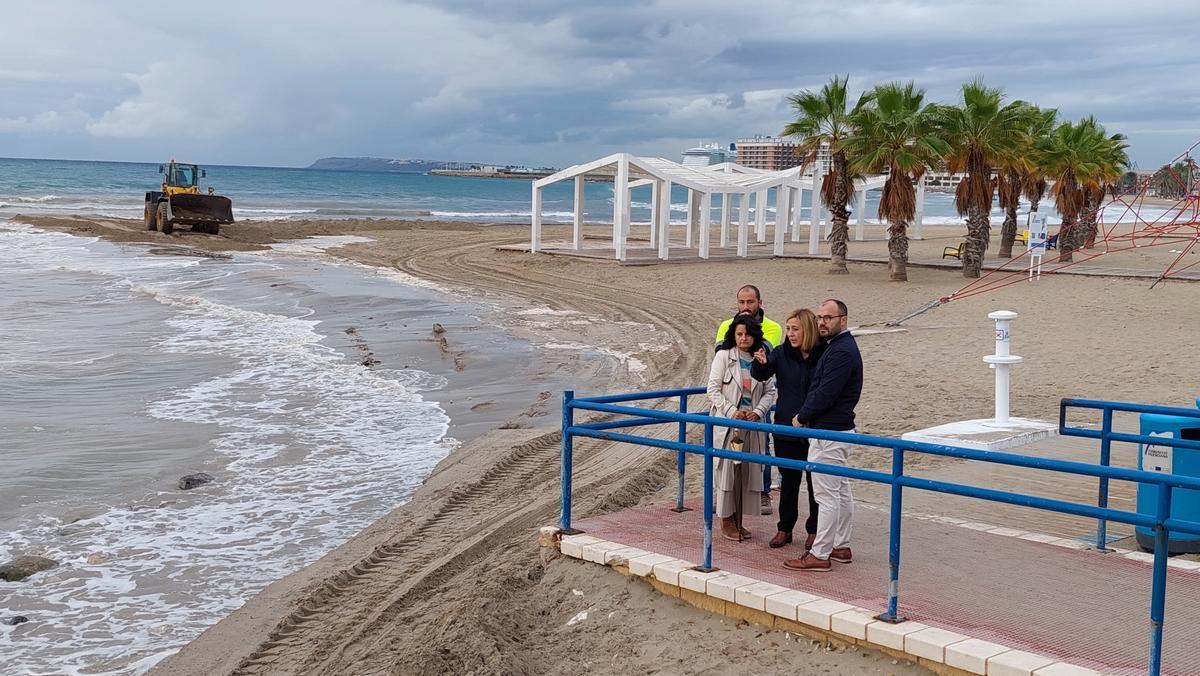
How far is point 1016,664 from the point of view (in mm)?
3977

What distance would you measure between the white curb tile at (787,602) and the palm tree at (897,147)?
61.8ft

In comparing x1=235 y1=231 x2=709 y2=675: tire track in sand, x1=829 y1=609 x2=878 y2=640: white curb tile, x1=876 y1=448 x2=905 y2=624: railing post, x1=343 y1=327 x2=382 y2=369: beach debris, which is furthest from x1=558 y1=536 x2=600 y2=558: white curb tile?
x1=343 y1=327 x2=382 y2=369: beach debris

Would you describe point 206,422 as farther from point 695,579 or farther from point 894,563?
point 894,563

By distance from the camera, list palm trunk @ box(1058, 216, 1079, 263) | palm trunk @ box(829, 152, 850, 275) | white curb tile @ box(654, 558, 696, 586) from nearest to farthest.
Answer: white curb tile @ box(654, 558, 696, 586)
palm trunk @ box(829, 152, 850, 275)
palm trunk @ box(1058, 216, 1079, 263)

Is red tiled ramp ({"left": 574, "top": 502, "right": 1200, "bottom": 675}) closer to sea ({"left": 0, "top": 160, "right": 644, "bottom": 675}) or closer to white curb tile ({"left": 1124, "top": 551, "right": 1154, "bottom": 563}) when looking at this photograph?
white curb tile ({"left": 1124, "top": 551, "right": 1154, "bottom": 563})

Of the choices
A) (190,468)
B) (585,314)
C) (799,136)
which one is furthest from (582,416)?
(799,136)

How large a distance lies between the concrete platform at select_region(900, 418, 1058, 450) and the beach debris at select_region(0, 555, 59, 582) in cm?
621

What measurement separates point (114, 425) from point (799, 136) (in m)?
18.2

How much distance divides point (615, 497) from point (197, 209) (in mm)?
31533

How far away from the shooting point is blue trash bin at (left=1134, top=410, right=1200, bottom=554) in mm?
5750

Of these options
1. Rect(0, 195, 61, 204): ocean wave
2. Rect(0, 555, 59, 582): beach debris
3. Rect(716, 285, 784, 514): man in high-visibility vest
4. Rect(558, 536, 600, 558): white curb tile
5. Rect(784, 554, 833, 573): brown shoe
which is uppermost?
Rect(0, 195, 61, 204): ocean wave

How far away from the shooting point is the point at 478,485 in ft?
27.5

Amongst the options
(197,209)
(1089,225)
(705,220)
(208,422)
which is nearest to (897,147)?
(705,220)

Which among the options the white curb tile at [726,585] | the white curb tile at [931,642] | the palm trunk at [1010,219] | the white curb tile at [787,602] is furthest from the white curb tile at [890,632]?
the palm trunk at [1010,219]
